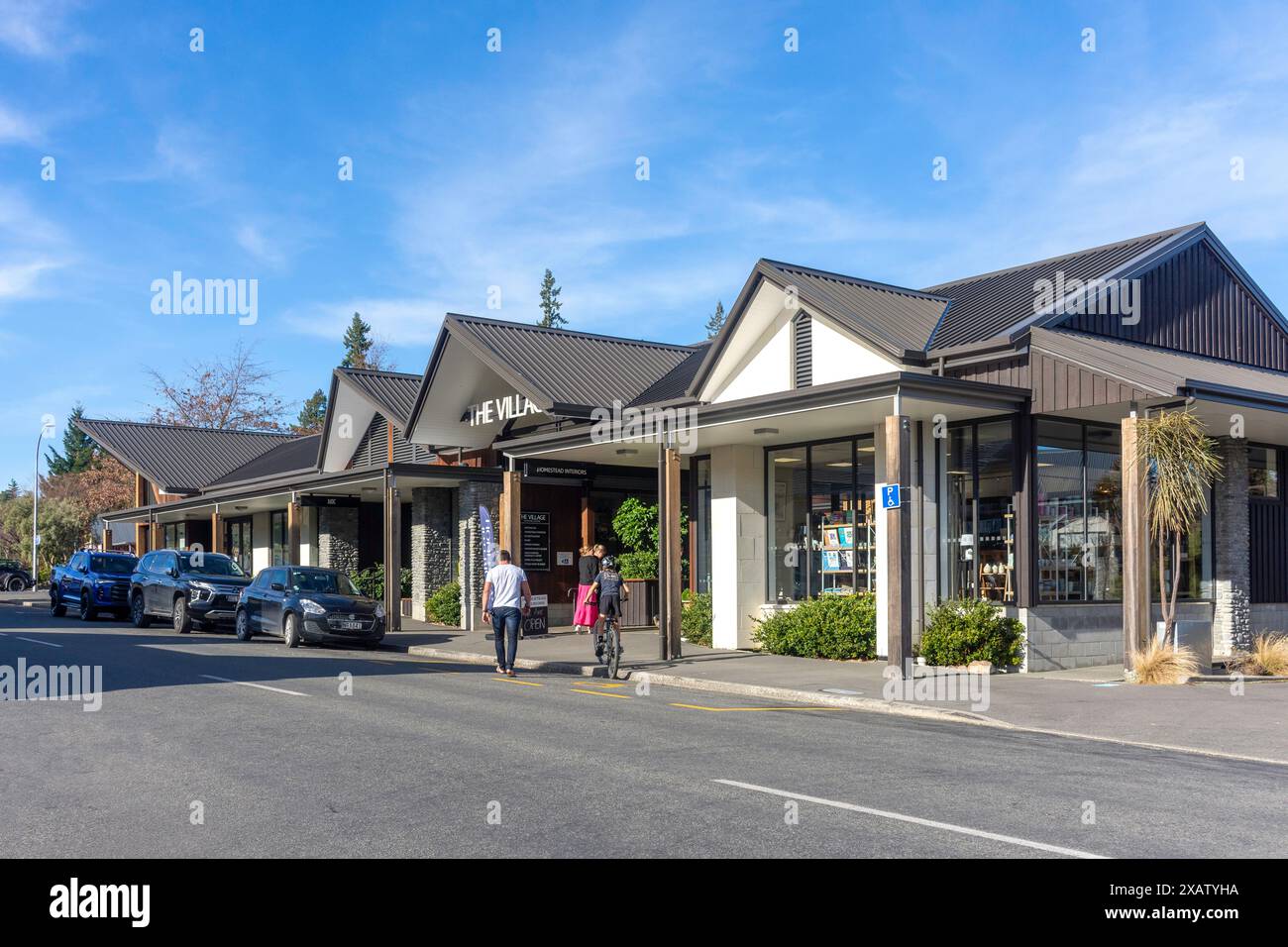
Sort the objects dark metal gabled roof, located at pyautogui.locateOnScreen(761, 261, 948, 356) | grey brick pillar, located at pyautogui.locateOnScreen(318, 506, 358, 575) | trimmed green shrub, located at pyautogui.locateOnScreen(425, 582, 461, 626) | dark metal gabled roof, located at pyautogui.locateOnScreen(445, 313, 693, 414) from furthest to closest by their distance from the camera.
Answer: grey brick pillar, located at pyautogui.locateOnScreen(318, 506, 358, 575), trimmed green shrub, located at pyautogui.locateOnScreen(425, 582, 461, 626), dark metal gabled roof, located at pyautogui.locateOnScreen(445, 313, 693, 414), dark metal gabled roof, located at pyautogui.locateOnScreen(761, 261, 948, 356)

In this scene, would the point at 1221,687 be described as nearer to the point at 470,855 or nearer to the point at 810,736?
the point at 810,736

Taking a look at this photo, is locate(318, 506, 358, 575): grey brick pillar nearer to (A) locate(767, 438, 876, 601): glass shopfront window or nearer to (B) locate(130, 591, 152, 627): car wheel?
(B) locate(130, 591, 152, 627): car wheel

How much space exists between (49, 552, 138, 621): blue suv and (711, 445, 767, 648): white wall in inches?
665

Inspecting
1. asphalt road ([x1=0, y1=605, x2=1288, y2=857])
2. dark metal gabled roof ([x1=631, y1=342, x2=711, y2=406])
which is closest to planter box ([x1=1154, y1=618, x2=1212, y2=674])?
asphalt road ([x1=0, y1=605, x2=1288, y2=857])

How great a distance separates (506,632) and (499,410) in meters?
10.8

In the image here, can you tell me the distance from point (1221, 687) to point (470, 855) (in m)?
13.0

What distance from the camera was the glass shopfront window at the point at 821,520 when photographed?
20.5 m

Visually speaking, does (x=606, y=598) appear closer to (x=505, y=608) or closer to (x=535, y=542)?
(x=505, y=608)

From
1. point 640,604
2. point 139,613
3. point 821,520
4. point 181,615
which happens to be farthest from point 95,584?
point 821,520

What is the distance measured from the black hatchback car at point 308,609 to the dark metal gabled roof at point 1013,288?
37.4 feet

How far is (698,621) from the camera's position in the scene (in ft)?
76.7

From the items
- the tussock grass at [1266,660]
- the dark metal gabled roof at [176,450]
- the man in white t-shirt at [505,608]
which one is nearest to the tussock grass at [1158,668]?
the tussock grass at [1266,660]

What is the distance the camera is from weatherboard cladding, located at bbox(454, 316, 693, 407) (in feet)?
84.7
